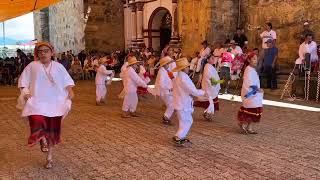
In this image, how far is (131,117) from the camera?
8062 millimetres

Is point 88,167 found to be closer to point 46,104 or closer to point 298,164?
point 46,104

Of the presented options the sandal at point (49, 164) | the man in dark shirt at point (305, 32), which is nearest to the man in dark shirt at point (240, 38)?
the man in dark shirt at point (305, 32)

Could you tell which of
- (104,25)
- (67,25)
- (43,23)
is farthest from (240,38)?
(43,23)

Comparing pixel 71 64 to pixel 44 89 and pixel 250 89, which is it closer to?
pixel 250 89

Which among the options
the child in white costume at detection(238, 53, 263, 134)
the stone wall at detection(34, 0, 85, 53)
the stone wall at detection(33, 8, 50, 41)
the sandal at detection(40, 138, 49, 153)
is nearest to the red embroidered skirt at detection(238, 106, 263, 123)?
the child in white costume at detection(238, 53, 263, 134)

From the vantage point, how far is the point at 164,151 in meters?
5.30

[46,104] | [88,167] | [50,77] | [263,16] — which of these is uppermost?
[263,16]

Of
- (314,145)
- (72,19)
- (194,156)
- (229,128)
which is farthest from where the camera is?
(72,19)

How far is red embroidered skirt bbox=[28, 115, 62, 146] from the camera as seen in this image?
4.56 m

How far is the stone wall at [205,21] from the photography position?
13.0 metres

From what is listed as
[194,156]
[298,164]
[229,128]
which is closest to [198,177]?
[194,156]

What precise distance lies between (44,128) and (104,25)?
1714cm

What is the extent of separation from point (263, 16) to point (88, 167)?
33.2ft

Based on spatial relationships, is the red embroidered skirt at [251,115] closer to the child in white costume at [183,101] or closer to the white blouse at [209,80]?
the child in white costume at [183,101]
